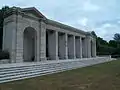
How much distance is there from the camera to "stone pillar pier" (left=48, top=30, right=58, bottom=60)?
21.3 m

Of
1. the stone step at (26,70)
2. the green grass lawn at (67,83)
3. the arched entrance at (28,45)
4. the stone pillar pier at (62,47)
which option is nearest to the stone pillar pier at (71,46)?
the stone pillar pier at (62,47)

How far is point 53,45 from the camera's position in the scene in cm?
2161

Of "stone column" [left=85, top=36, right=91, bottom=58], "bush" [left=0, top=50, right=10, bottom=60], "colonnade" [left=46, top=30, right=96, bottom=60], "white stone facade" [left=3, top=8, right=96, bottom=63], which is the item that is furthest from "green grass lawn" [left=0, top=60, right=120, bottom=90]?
"stone column" [left=85, top=36, right=91, bottom=58]

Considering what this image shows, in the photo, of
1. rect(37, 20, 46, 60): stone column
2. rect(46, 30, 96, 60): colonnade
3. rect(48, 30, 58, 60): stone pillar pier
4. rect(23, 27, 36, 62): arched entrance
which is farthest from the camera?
rect(46, 30, 96, 60): colonnade

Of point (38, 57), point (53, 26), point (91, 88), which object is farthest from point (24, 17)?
point (91, 88)

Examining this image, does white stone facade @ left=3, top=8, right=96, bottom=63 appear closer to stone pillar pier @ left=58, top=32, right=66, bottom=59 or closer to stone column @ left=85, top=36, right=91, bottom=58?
stone pillar pier @ left=58, top=32, right=66, bottom=59

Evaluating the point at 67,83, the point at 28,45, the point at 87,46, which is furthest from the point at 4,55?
the point at 87,46

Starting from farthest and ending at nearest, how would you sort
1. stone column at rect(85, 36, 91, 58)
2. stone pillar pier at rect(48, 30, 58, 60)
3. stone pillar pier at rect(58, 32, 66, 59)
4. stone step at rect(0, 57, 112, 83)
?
1. stone column at rect(85, 36, 91, 58)
2. stone pillar pier at rect(58, 32, 66, 59)
3. stone pillar pier at rect(48, 30, 58, 60)
4. stone step at rect(0, 57, 112, 83)

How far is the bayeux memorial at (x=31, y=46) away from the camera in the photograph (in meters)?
10.6

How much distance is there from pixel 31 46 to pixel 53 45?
2.96 meters

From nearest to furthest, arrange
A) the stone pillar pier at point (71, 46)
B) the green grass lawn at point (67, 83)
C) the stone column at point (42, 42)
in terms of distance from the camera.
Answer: the green grass lawn at point (67, 83) → the stone column at point (42, 42) → the stone pillar pier at point (71, 46)

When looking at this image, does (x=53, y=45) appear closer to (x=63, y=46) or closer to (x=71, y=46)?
(x=63, y=46)

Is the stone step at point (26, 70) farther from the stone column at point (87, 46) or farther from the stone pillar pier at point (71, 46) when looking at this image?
the stone column at point (87, 46)

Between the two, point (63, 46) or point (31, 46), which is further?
point (63, 46)
